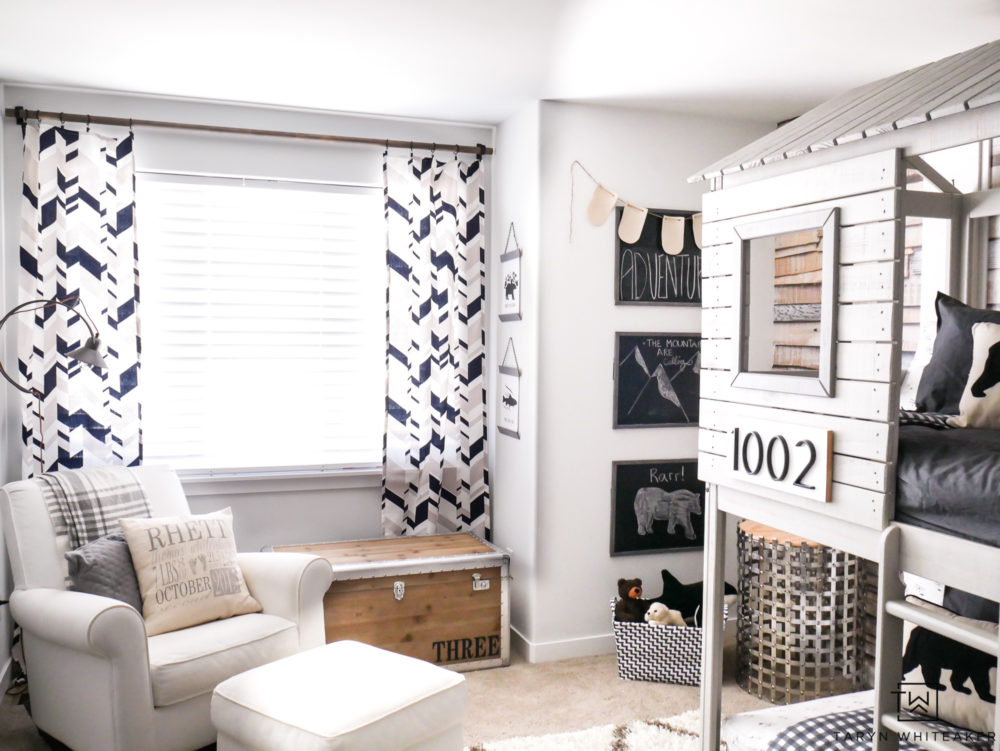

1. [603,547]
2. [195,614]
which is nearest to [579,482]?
[603,547]

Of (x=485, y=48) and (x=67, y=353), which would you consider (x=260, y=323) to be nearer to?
(x=67, y=353)

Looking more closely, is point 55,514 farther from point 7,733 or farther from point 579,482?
point 579,482

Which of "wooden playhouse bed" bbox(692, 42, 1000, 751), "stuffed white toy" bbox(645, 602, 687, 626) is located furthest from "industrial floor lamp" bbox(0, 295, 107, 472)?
"stuffed white toy" bbox(645, 602, 687, 626)

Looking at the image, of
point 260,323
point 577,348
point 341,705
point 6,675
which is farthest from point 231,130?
point 341,705

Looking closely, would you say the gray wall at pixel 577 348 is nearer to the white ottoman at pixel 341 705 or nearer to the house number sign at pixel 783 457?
the white ottoman at pixel 341 705

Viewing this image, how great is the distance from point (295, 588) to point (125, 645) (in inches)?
25.3

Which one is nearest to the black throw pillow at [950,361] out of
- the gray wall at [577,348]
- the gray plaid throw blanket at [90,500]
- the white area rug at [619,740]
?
the white area rug at [619,740]

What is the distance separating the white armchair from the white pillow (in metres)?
0.05

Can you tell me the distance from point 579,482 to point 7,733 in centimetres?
234

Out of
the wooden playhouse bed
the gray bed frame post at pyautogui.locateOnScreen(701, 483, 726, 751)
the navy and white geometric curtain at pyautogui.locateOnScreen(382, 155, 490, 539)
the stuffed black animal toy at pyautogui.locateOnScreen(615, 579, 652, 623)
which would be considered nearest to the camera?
the wooden playhouse bed

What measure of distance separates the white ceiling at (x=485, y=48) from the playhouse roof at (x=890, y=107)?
0.56 meters

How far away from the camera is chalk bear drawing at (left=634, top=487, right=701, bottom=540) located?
3760 mm

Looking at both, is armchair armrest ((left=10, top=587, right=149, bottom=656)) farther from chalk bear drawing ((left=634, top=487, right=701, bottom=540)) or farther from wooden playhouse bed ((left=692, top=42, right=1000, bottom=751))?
chalk bear drawing ((left=634, top=487, right=701, bottom=540))

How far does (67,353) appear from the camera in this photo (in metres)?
3.29
